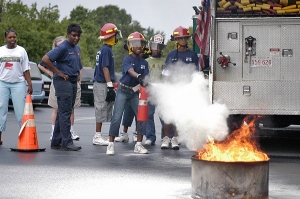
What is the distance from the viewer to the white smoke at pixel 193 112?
859 centimetres

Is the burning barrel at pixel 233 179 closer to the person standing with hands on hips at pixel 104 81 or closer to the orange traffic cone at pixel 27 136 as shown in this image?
the orange traffic cone at pixel 27 136

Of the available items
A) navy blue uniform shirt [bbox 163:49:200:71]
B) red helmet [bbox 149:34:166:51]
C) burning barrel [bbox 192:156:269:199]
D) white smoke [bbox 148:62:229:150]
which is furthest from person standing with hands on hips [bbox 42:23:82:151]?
burning barrel [bbox 192:156:269:199]

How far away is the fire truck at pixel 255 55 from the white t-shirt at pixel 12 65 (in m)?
3.32

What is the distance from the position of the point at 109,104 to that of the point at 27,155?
2.71 m

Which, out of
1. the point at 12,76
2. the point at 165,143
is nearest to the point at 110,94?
the point at 165,143

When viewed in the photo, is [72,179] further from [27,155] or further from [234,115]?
[234,115]

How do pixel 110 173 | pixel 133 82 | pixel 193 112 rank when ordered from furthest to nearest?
pixel 133 82, pixel 110 173, pixel 193 112

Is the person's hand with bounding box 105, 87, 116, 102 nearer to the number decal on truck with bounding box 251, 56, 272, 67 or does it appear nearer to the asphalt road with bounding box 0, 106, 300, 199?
the asphalt road with bounding box 0, 106, 300, 199

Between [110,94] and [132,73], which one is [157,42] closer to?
[110,94]

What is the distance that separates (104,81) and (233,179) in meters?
6.72

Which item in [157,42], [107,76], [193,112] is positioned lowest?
[193,112]

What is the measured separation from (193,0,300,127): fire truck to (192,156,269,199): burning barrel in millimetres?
5196

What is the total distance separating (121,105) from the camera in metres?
13.0

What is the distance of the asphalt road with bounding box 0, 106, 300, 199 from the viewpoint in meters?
8.78
